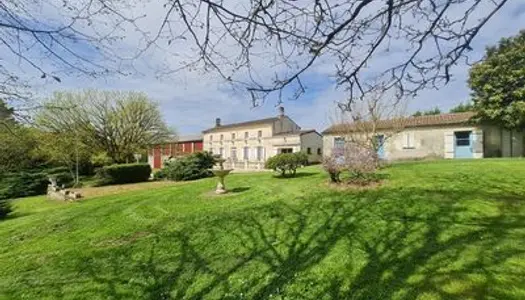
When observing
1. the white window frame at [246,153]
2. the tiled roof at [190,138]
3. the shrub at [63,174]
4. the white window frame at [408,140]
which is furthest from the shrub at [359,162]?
the tiled roof at [190,138]

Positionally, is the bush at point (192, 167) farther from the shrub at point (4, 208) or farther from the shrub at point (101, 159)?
the shrub at point (4, 208)

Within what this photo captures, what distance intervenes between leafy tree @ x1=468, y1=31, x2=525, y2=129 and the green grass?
1167 cm

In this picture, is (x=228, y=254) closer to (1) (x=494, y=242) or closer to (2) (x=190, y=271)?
(2) (x=190, y=271)

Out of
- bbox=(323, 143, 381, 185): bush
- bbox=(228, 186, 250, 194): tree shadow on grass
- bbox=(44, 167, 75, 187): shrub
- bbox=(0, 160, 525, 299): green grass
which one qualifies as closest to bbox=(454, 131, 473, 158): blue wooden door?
bbox=(0, 160, 525, 299): green grass

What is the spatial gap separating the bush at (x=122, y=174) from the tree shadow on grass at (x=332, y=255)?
18.6 m

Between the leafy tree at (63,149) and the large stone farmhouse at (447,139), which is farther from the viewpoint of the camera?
the leafy tree at (63,149)

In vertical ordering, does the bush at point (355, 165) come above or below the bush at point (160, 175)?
above

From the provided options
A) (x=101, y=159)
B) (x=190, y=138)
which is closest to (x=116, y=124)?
(x=101, y=159)

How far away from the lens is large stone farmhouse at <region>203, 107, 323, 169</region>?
118 ft

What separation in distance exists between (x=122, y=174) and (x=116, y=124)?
840 centimetres

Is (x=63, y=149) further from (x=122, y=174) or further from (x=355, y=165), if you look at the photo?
(x=355, y=165)

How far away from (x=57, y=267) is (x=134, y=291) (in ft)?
7.47

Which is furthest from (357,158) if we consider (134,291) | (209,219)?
(134,291)

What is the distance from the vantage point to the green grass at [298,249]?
449cm
